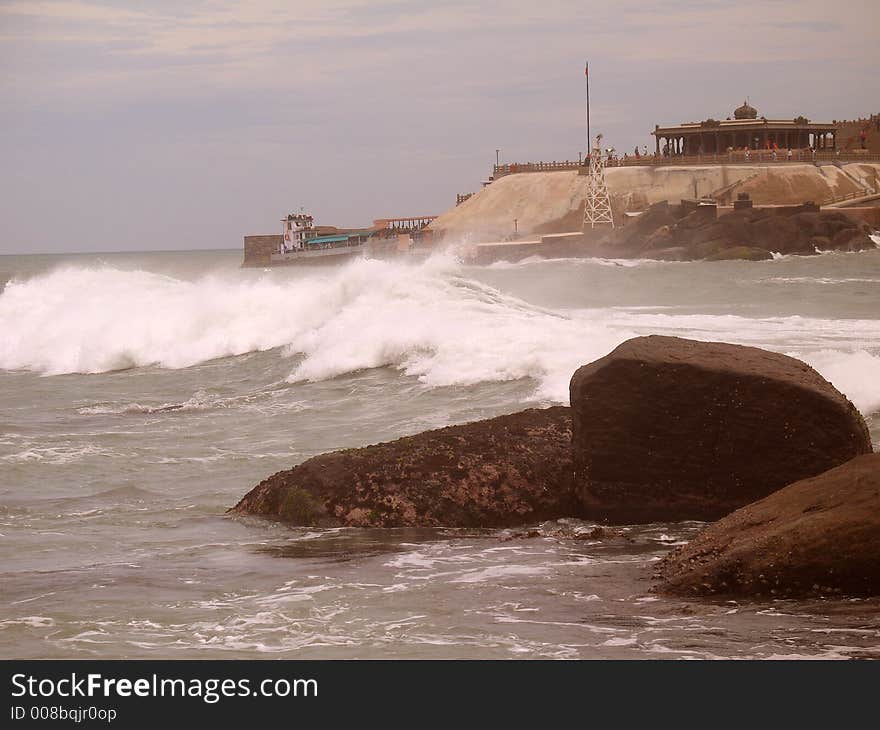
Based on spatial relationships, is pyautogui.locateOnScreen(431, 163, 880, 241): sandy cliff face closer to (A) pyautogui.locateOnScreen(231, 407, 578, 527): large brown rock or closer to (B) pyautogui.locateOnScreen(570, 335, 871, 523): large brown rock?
(A) pyautogui.locateOnScreen(231, 407, 578, 527): large brown rock

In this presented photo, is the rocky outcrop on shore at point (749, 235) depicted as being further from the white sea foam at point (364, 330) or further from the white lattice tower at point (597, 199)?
the white sea foam at point (364, 330)

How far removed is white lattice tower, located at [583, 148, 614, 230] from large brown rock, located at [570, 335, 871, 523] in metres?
74.7

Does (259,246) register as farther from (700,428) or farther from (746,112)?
(700,428)

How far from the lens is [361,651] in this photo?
6047 millimetres

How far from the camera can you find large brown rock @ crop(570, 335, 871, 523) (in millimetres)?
8242

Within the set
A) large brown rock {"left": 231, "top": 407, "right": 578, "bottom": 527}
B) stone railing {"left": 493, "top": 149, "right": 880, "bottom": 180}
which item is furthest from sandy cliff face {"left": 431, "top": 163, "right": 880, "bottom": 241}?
large brown rock {"left": 231, "top": 407, "right": 578, "bottom": 527}

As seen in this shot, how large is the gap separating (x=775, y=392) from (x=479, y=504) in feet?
6.73

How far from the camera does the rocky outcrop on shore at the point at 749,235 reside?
65.2 m

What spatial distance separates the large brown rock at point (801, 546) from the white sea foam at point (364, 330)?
6918 mm

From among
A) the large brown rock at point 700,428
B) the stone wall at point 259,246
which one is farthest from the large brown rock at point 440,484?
the stone wall at point 259,246

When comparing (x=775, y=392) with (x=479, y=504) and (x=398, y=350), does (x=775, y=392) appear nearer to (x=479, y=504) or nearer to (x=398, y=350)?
(x=479, y=504)

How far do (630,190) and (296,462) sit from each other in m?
83.0
